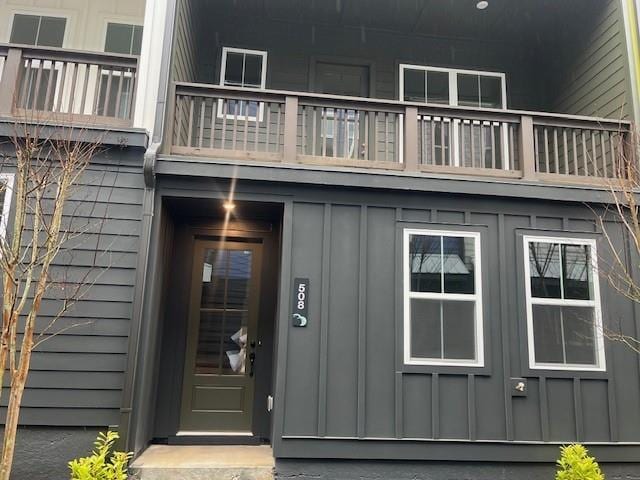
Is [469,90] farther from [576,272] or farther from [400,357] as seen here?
[400,357]

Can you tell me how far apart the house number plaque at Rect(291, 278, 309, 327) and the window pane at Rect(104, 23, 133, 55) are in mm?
4456

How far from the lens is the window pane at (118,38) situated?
6.62 metres

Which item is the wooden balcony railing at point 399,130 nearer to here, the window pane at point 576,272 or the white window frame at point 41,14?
the window pane at point 576,272

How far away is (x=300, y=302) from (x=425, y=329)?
4.08 ft

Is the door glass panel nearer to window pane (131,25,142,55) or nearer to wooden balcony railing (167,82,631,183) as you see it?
wooden balcony railing (167,82,631,183)

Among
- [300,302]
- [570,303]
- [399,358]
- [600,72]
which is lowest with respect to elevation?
[399,358]

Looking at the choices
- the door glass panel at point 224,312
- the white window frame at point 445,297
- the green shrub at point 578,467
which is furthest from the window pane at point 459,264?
the door glass panel at point 224,312

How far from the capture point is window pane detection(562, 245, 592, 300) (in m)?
4.77

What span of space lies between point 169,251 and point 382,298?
2.34 m

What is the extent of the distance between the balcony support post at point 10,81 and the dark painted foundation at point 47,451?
9.55 ft

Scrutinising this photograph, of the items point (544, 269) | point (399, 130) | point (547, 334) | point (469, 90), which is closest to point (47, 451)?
point (399, 130)

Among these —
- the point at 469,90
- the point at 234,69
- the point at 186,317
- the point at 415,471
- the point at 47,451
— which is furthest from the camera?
the point at 469,90

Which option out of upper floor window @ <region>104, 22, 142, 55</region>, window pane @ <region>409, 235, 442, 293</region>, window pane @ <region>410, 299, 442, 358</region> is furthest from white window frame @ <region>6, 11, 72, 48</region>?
window pane @ <region>410, 299, 442, 358</region>

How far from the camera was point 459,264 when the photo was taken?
4.72 m
